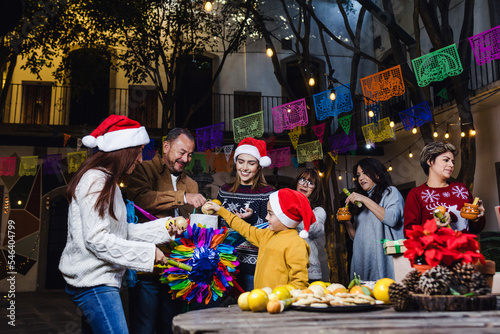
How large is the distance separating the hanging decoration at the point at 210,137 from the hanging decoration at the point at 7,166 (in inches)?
207

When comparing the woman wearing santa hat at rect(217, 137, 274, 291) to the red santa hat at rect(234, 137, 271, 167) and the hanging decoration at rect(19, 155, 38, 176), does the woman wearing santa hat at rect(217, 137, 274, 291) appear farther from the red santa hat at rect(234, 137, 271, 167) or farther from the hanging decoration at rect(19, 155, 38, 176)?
the hanging decoration at rect(19, 155, 38, 176)

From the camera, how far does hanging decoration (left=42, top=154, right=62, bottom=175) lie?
40.5 feet

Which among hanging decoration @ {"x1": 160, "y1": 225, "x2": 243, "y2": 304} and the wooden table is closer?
the wooden table

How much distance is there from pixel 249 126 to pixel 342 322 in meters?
8.18

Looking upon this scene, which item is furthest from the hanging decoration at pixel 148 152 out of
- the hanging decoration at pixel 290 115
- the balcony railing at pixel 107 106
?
the hanging decoration at pixel 290 115

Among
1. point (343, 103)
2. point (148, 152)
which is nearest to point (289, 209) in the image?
point (343, 103)

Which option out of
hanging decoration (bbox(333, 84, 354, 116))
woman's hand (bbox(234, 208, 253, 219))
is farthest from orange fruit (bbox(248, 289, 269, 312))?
hanging decoration (bbox(333, 84, 354, 116))

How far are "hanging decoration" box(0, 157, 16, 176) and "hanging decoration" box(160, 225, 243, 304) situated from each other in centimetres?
1101

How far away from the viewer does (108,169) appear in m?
2.31

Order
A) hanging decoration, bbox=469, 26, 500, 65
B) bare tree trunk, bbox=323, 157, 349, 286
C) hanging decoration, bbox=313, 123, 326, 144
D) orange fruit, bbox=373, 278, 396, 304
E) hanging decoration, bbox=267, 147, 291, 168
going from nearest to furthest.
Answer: orange fruit, bbox=373, 278, 396, 304, hanging decoration, bbox=469, 26, 500, 65, bare tree trunk, bbox=323, 157, 349, 286, hanging decoration, bbox=313, 123, 326, 144, hanging decoration, bbox=267, 147, 291, 168

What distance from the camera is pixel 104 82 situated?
1341 centimetres

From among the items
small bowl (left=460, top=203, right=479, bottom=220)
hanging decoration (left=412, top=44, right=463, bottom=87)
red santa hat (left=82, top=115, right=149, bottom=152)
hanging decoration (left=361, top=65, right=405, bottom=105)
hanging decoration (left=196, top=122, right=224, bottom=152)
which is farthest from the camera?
hanging decoration (left=196, top=122, right=224, bottom=152)

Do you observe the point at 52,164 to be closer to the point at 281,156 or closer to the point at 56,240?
the point at 56,240

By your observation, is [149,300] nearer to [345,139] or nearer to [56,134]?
[345,139]
